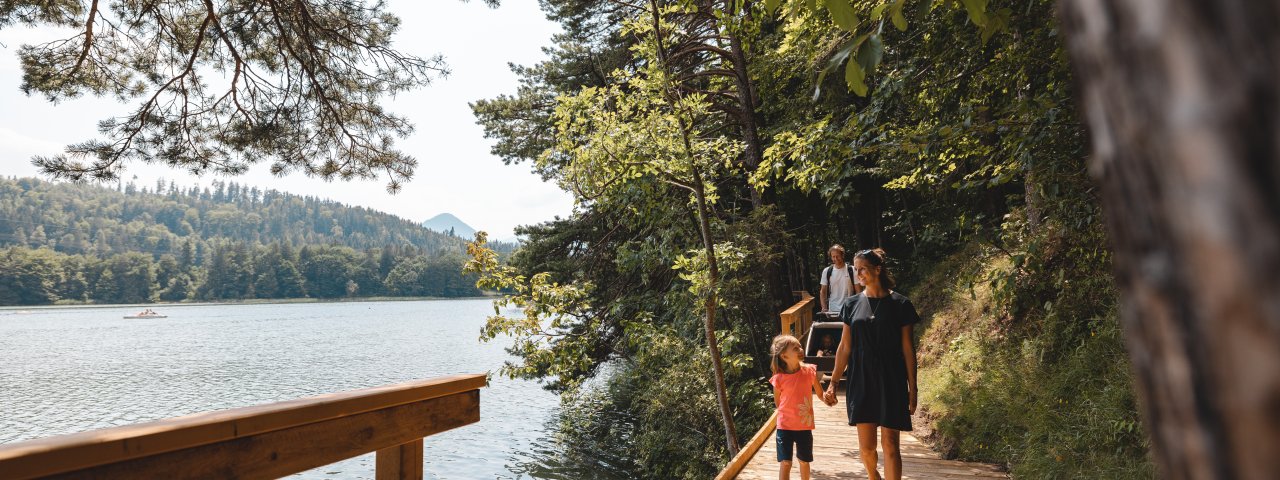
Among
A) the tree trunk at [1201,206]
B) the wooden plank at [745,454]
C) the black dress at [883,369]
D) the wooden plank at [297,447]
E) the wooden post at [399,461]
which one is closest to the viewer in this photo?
the tree trunk at [1201,206]

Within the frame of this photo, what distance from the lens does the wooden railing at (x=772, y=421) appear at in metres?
4.99

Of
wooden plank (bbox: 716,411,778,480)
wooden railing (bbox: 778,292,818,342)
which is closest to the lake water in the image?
wooden railing (bbox: 778,292,818,342)

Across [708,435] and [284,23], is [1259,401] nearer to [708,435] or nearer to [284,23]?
[284,23]

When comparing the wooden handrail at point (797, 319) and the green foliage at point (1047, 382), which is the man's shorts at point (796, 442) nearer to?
the green foliage at point (1047, 382)

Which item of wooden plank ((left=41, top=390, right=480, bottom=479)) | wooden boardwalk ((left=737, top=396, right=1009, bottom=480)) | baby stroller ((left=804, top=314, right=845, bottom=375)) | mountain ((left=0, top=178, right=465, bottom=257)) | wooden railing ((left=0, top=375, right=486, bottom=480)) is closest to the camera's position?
wooden railing ((left=0, top=375, right=486, bottom=480))

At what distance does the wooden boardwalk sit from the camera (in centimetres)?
514

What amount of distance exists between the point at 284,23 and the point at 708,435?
7708mm

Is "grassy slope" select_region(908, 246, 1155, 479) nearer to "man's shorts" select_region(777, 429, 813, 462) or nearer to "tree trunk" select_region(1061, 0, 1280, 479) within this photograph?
"man's shorts" select_region(777, 429, 813, 462)

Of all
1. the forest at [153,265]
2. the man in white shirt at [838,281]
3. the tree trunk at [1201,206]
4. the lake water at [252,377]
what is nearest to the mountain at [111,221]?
the forest at [153,265]

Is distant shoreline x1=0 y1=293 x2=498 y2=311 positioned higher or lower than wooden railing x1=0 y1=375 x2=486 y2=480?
lower

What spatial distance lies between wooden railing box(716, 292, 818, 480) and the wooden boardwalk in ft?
0.19

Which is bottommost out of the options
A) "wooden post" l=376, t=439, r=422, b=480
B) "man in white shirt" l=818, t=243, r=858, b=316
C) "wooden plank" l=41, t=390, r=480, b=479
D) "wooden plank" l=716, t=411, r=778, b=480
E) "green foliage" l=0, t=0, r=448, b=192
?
"wooden plank" l=716, t=411, r=778, b=480

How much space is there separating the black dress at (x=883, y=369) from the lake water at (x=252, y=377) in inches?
452

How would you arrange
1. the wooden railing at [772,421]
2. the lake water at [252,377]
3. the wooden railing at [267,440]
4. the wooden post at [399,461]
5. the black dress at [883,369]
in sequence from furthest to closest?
the lake water at [252,377], the wooden railing at [772,421], the black dress at [883,369], the wooden post at [399,461], the wooden railing at [267,440]
